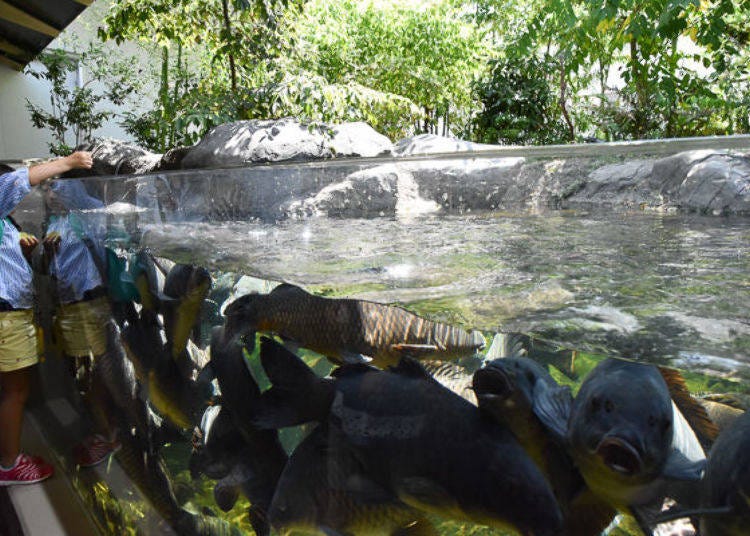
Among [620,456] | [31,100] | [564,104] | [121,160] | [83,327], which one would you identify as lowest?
[83,327]

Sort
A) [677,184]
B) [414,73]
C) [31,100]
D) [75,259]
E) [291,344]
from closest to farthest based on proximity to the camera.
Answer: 1. [291,344]
2. [75,259]
3. [677,184]
4. [414,73]
5. [31,100]

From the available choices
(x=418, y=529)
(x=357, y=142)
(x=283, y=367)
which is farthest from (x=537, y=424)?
(x=357, y=142)

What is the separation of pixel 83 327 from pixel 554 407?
5.72ft

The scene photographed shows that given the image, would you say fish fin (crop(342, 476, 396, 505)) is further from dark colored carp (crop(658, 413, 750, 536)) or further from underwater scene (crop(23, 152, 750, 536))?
dark colored carp (crop(658, 413, 750, 536))

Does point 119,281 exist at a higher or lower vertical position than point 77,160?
lower

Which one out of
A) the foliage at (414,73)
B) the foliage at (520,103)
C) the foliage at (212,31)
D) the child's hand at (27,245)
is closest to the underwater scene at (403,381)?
the child's hand at (27,245)

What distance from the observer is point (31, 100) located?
1242 centimetres

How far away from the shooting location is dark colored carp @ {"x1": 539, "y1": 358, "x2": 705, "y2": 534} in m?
0.51

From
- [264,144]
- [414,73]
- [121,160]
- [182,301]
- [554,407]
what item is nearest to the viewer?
[554,407]

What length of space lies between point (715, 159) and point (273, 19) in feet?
17.1

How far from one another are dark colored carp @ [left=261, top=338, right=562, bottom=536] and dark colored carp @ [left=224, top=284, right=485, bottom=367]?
3cm

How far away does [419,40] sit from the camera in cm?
1050

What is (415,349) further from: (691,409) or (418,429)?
(691,409)

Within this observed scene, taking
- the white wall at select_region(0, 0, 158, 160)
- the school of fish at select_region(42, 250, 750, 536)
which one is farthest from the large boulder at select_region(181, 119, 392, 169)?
the white wall at select_region(0, 0, 158, 160)
